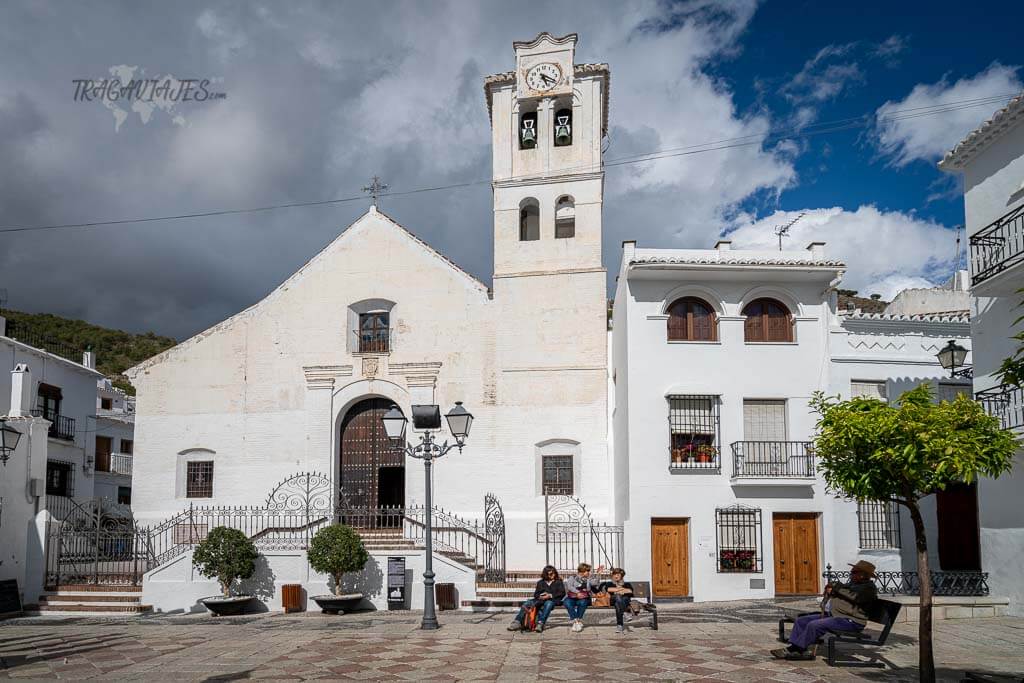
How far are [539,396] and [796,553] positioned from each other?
24.6 ft

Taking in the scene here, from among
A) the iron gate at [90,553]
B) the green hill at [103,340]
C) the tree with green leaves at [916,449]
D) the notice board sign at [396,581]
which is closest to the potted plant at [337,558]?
the notice board sign at [396,581]

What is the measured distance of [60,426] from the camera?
3117cm

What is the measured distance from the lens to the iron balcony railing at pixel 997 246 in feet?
52.0

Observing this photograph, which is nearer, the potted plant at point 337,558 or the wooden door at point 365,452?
the potted plant at point 337,558

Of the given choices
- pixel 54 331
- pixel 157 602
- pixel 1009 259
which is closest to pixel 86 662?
pixel 157 602

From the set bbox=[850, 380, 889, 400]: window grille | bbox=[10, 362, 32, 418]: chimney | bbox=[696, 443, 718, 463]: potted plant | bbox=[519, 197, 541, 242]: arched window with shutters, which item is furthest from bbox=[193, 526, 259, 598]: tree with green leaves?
bbox=[850, 380, 889, 400]: window grille

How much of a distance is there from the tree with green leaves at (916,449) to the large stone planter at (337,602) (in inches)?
449

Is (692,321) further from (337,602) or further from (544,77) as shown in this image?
(337,602)

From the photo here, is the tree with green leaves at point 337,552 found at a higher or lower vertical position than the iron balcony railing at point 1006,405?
lower

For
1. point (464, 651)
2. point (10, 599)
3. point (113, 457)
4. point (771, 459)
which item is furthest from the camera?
point (113, 457)

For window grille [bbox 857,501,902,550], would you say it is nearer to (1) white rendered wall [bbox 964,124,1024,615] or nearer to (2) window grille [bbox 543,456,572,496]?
(1) white rendered wall [bbox 964,124,1024,615]

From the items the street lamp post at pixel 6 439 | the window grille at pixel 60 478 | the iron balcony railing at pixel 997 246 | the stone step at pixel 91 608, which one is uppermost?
the iron balcony railing at pixel 997 246

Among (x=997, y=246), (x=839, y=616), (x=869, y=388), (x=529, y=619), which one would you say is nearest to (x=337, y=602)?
(x=529, y=619)

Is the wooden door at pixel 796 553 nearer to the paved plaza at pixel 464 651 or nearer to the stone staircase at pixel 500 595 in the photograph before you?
the paved plaza at pixel 464 651
